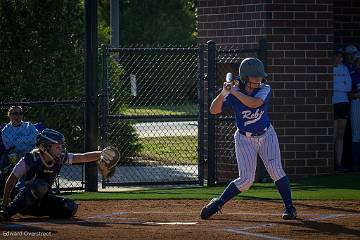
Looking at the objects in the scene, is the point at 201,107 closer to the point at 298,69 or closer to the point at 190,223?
the point at 298,69

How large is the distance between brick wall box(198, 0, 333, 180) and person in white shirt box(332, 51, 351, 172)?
266 millimetres

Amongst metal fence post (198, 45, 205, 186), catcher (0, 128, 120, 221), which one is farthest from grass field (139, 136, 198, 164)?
catcher (0, 128, 120, 221)

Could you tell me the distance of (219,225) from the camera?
11.0 m

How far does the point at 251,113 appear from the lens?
11.3m

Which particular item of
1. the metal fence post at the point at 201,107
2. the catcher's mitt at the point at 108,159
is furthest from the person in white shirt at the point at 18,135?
the metal fence post at the point at 201,107

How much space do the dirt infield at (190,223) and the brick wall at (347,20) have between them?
16.9ft

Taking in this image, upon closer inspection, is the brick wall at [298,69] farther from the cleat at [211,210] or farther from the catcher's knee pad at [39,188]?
the catcher's knee pad at [39,188]

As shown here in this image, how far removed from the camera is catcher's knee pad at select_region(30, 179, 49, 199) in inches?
451

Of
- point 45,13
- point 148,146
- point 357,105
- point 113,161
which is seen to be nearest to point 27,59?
point 45,13

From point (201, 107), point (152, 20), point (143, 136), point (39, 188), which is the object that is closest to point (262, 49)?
point (201, 107)

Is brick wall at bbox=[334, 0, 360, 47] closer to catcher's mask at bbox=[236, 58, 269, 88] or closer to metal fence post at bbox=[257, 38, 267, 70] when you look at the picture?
metal fence post at bbox=[257, 38, 267, 70]

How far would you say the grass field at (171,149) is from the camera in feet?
65.1

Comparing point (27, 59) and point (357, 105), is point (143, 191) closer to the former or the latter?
point (357, 105)

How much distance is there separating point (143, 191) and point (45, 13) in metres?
5.42
